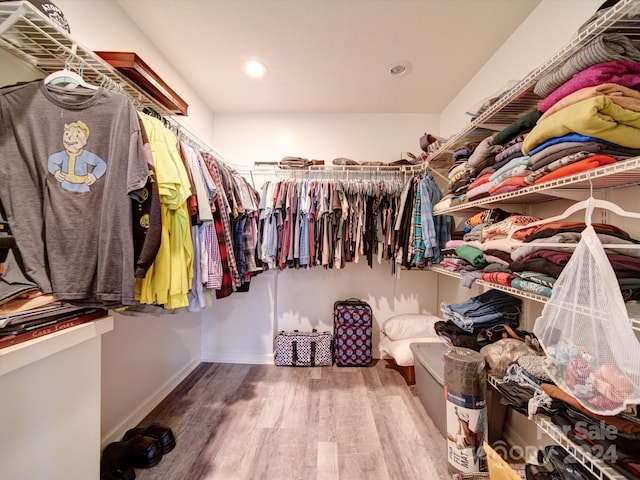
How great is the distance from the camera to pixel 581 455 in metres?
0.69

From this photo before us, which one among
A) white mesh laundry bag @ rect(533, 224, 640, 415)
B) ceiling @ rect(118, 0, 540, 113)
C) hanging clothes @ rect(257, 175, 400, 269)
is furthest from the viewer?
hanging clothes @ rect(257, 175, 400, 269)

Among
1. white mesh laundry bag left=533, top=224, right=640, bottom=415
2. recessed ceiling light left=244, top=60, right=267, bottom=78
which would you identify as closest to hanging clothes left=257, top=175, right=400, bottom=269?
recessed ceiling light left=244, top=60, right=267, bottom=78

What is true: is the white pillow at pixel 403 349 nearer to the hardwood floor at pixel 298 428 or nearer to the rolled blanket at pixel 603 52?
the hardwood floor at pixel 298 428

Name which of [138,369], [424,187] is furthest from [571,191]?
[138,369]

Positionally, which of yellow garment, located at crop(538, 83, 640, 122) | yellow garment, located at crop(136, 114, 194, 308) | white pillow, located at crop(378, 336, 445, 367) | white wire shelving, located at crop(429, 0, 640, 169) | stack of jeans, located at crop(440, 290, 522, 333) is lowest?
white pillow, located at crop(378, 336, 445, 367)

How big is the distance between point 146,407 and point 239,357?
912mm

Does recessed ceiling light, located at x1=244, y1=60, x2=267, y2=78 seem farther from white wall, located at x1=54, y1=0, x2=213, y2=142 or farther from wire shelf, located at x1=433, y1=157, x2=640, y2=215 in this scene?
wire shelf, located at x1=433, y1=157, x2=640, y2=215

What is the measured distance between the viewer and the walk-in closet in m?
0.75

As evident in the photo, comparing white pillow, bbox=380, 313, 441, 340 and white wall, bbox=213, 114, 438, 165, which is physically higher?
white wall, bbox=213, 114, 438, 165

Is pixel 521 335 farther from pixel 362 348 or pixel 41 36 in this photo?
pixel 41 36

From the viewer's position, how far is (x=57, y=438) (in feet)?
2.55

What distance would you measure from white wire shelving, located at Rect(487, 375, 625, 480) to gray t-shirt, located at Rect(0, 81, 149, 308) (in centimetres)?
153

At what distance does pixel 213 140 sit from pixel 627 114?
2923 mm

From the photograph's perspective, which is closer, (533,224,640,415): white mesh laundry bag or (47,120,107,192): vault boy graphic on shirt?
(533,224,640,415): white mesh laundry bag
